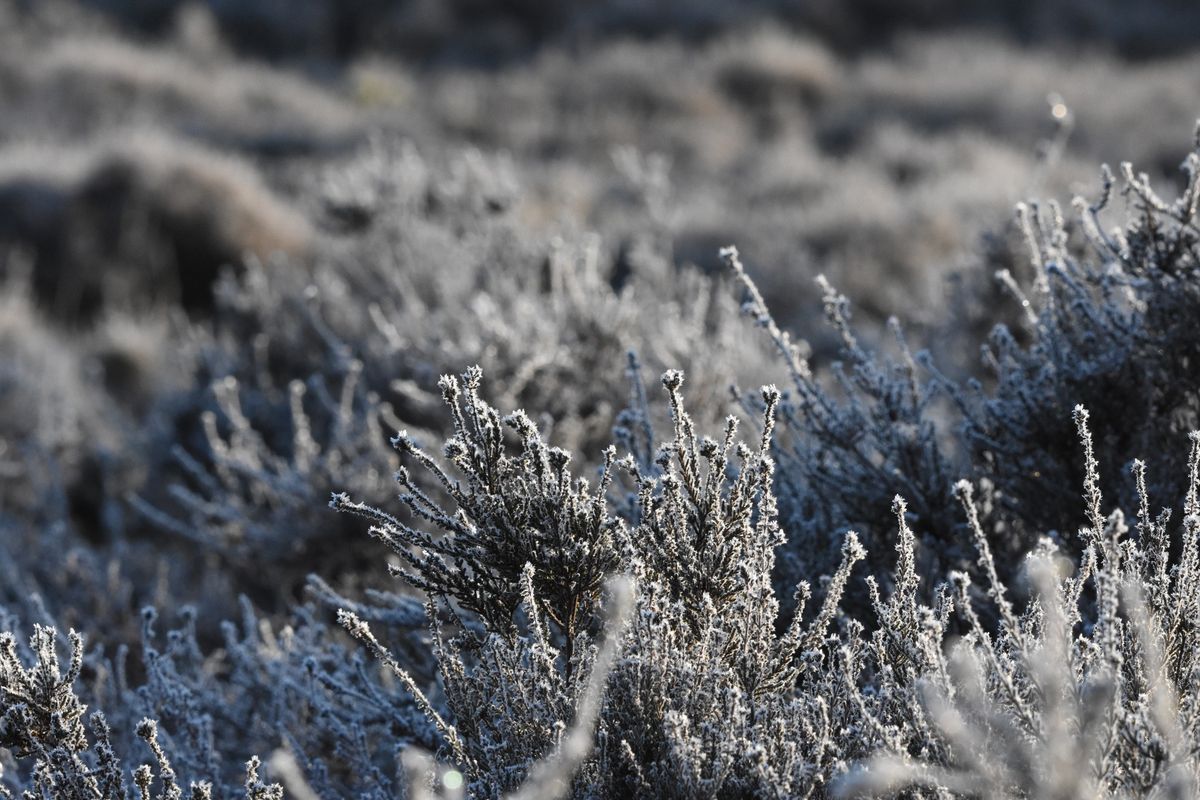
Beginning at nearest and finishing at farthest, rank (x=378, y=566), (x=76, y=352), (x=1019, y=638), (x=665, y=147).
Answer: (x=1019, y=638)
(x=378, y=566)
(x=76, y=352)
(x=665, y=147)

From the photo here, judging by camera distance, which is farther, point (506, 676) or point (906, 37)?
point (906, 37)

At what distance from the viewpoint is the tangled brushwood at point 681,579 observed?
1.78 metres

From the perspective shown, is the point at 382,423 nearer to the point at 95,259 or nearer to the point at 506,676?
the point at 506,676

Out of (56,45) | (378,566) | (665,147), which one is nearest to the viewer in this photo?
(378,566)

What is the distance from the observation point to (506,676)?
2000 millimetres

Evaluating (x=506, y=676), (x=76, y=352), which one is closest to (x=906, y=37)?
(x=76, y=352)

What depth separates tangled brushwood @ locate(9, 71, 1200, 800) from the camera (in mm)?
1779

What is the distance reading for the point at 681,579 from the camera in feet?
6.90

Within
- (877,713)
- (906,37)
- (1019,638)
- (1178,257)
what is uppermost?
(906,37)

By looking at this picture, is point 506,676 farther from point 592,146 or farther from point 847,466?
point 592,146

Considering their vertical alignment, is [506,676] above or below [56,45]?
below

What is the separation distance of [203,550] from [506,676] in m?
3.08

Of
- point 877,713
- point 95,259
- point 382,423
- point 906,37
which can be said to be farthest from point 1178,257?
point 906,37

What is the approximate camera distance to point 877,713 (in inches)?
75.8
